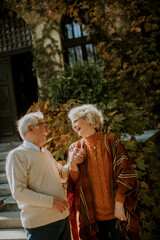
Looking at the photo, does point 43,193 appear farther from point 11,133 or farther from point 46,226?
point 11,133

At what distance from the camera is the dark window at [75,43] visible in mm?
6574

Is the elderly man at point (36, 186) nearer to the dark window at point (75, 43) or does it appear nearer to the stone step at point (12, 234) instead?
the stone step at point (12, 234)

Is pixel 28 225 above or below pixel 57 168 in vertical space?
below

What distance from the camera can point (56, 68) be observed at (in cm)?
664

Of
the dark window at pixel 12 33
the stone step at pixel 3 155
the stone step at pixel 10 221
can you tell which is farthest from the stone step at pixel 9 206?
the dark window at pixel 12 33

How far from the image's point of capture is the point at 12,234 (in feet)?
10.5

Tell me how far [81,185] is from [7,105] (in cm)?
561

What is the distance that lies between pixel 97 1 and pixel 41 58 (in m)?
2.13

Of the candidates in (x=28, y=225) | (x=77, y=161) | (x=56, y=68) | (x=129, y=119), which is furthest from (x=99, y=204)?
(x=56, y=68)

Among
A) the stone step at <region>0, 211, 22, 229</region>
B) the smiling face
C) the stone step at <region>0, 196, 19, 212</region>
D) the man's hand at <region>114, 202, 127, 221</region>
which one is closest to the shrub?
the stone step at <region>0, 196, 19, 212</region>

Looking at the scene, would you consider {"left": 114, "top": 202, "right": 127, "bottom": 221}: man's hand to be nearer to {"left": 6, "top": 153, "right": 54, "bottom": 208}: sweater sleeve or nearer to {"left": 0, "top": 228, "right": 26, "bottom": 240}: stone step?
{"left": 6, "top": 153, "right": 54, "bottom": 208}: sweater sleeve

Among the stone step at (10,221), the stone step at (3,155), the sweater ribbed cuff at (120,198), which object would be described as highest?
the sweater ribbed cuff at (120,198)

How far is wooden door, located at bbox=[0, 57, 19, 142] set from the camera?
695 centimetres

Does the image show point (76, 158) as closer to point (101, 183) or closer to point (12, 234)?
point (101, 183)
